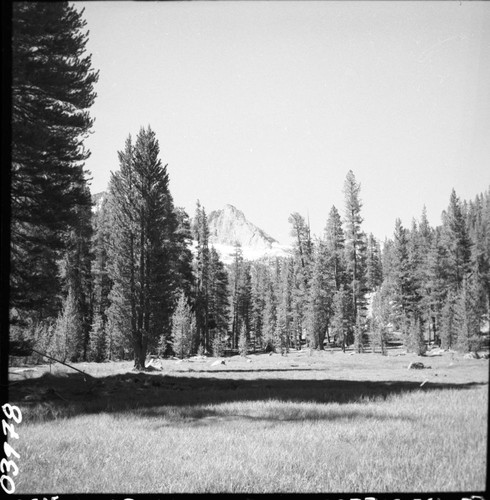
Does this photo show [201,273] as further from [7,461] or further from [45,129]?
[7,461]

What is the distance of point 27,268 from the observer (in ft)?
33.7

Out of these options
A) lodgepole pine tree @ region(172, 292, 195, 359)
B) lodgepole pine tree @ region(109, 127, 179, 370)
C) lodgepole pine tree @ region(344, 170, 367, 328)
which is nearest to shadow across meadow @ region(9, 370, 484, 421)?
lodgepole pine tree @ region(109, 127, 179, 370)

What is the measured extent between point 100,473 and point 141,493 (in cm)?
82

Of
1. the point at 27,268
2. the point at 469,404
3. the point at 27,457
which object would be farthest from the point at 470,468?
the point at 27,268

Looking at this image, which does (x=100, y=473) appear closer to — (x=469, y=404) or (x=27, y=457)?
(x=27, y=457)

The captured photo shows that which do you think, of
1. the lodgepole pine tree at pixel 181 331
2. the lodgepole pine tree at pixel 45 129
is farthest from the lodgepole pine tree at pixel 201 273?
the lodgepole pine tree at pixel 45 129

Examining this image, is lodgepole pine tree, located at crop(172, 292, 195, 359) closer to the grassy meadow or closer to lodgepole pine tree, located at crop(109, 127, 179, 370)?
lodgepole pine tree, located at crop(109, 127, 179, 370)

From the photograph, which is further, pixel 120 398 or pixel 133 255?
pixel 133 255

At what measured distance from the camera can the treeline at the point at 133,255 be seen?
18.1 ft

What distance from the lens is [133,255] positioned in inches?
815

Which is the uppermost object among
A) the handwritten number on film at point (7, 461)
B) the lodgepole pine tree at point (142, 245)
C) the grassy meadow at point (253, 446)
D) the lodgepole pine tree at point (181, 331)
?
the lodgepole pine tree at point (142, 245)

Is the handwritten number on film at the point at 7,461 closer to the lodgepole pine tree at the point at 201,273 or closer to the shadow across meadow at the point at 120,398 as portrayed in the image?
→ the shadow across meadow at the point at 120,398

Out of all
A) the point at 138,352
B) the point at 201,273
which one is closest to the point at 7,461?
the point at 138,352

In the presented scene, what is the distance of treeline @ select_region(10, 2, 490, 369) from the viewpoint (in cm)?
553
